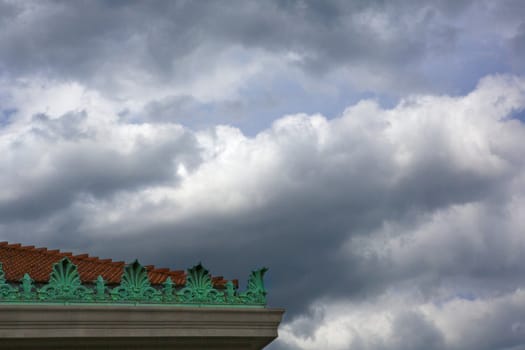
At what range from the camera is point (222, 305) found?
1794 centimetres

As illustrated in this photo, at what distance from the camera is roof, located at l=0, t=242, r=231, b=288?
1880 centimetres

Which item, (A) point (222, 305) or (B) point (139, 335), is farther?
(A) point (222, 305)

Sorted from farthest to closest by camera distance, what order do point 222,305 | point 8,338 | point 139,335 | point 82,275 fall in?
point 82,275 < point 222,305 < point 139,335 < point 8,338

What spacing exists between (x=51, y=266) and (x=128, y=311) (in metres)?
4.26

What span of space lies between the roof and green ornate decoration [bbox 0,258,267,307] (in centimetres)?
80

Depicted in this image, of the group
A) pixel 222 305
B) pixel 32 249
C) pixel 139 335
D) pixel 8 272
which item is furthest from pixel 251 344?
pixel 32 249

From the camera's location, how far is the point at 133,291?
1709cm

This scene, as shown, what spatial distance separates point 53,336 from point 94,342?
3.29ft

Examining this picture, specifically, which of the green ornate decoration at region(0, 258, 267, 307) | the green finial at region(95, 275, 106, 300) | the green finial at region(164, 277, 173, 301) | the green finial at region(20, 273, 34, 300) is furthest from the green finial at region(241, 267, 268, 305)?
the green finial at region(20, 273, 34, 300)

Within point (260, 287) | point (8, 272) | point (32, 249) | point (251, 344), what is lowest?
point (251, 344)

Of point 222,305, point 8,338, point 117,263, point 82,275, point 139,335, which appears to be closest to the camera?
point 8,338

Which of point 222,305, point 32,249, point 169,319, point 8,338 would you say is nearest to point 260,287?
point 222,305

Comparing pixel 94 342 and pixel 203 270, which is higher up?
pixel 203 270

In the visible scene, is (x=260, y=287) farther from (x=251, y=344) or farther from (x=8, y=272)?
(x=8, y=272)
